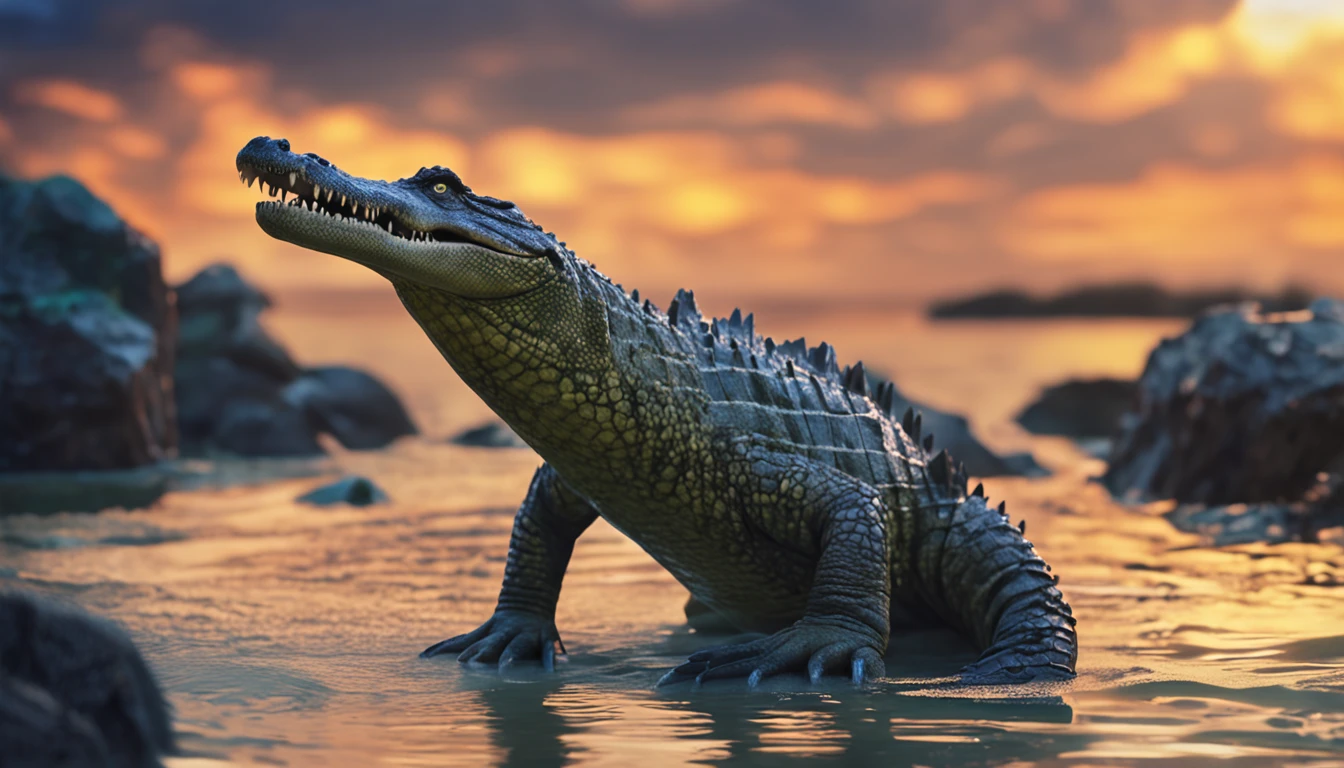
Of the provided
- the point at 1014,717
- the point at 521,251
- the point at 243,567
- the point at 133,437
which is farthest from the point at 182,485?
the point at 1014,717

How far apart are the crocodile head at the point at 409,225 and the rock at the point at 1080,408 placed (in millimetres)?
13352

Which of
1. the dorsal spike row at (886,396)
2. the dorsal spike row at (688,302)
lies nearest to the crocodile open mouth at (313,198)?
the dorsal spike row at (688,302)

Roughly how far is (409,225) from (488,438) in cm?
1120

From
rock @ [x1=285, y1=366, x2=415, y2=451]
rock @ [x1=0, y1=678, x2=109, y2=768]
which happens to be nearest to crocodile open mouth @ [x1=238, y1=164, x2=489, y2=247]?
rock @ [x1=0, y1=678, x2=109, y2=768]

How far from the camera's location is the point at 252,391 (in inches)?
577

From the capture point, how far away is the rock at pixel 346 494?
10289 mm

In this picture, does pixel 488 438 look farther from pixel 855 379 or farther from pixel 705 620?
pixel 855 379

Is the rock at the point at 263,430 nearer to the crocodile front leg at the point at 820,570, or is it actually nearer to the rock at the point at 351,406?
the rock at the point at 351,406

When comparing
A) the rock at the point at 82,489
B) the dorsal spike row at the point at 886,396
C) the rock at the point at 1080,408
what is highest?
the rock at the point at 1080,408

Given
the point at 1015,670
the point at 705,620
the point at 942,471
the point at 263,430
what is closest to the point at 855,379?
the point at 942,471

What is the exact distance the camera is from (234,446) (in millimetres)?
13906

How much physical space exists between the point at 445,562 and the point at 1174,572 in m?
4.26

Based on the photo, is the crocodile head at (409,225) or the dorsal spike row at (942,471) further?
the dorsal spike row at (942,471)

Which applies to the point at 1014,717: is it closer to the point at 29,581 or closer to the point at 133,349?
the point at 29,581
